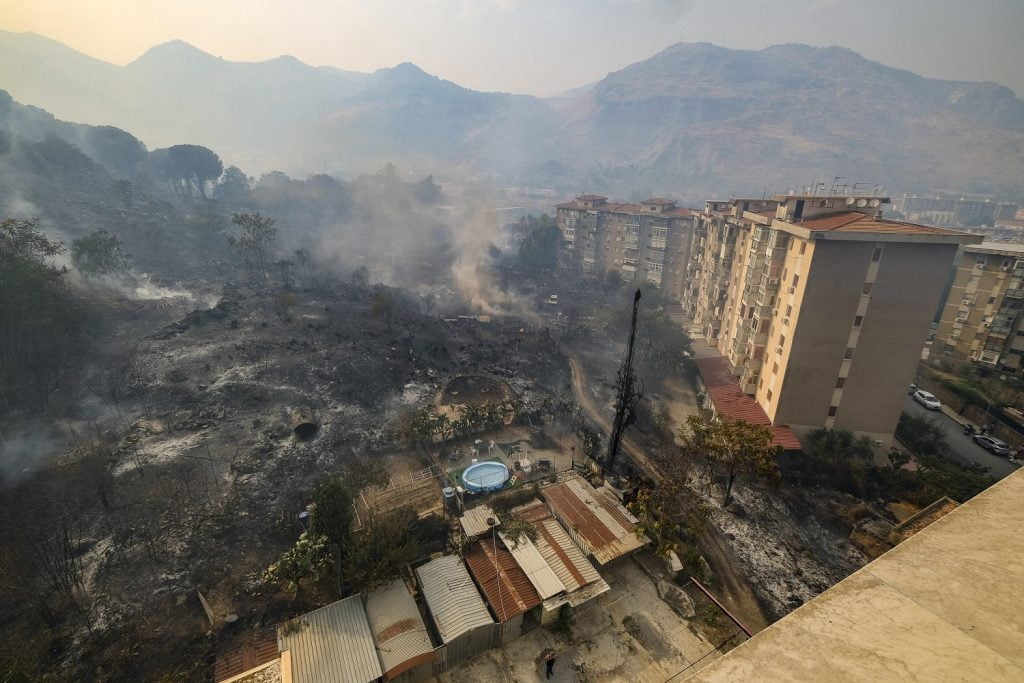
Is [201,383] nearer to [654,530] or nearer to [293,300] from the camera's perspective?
[293,300]

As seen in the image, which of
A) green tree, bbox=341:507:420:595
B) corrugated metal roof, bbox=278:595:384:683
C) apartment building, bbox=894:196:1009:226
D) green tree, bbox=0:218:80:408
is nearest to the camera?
corrugated metal roof, bbox=278:595:384:683

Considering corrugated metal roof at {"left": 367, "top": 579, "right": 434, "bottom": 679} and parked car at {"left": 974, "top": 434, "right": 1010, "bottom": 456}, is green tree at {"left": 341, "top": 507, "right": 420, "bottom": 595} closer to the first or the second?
corrugated metal roof at {"left": 367, "top": 579, "right": 434, "bottom": 679}

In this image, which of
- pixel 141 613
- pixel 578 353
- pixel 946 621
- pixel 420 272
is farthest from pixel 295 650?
pixel 420 272

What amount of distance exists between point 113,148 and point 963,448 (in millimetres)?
163666

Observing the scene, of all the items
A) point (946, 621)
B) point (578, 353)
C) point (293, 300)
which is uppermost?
point (946, 621)

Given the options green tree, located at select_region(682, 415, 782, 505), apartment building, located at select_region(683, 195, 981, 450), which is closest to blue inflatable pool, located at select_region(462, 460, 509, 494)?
green tree, located at select_region(682, 415, 782, 505)

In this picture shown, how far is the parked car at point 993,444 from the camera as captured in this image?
40.6 metres

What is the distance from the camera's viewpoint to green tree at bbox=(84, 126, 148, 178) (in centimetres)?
10519

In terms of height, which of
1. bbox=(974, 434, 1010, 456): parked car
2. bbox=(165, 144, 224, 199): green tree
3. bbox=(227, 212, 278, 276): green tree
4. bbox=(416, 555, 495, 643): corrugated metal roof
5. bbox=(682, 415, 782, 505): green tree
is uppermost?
bbox=(165, 144, 224, 199): green tree

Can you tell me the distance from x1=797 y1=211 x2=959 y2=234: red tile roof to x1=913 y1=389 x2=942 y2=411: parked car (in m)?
28.3

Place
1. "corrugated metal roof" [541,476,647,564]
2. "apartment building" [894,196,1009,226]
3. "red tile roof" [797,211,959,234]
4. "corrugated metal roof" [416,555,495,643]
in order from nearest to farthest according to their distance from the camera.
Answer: "corrugated metal roof" [416,555,495,643] → "corrugated metal roof" [541,476,647,564] → "red tile roof" [797,211,959,234] → "apartment building" [894,196,1009,226]

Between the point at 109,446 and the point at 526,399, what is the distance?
32.4m

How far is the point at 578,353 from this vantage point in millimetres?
56188

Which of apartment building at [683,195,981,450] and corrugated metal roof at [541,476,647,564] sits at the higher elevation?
apartment building at [683,195,981,450]
